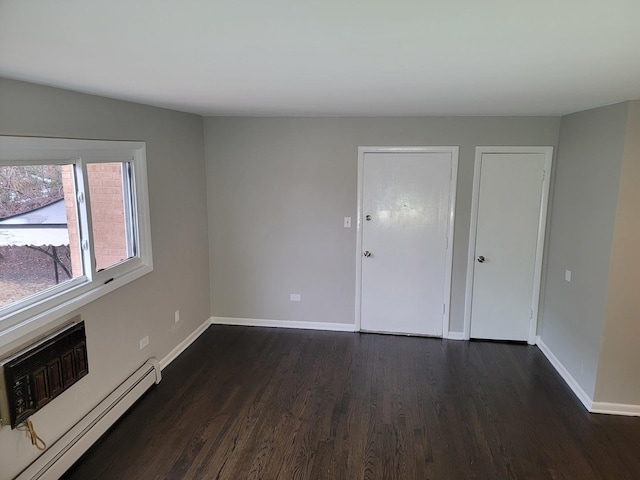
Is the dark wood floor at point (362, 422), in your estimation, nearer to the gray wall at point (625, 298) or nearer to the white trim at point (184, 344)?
the white trim at point (184, 344)

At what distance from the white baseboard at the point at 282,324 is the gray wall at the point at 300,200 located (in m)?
0.05

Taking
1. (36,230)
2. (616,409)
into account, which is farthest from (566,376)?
(36,230)

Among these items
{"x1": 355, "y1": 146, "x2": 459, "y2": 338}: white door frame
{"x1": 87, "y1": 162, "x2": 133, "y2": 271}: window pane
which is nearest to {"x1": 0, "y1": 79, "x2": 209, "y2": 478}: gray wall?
{"x1": 87, "y1": 162, "x2": 133, "y2": 271}: window pane

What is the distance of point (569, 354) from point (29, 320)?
4085mm

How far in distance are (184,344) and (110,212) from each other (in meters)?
1.68

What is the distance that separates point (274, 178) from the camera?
455 centimetres

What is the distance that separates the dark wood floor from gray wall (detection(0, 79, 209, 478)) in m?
0.36

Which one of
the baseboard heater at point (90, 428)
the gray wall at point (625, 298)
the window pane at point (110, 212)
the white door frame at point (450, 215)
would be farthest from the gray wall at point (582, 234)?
the window pane at point (110, 212)

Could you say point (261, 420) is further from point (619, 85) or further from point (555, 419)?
point (619, 85)

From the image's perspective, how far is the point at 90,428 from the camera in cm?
281

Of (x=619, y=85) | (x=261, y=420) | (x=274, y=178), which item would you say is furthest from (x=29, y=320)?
(x=619, y=85)

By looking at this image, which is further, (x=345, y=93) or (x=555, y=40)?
(x=345, y=93)

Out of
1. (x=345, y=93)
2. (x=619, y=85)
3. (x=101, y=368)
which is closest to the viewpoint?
(x=619, y=85)

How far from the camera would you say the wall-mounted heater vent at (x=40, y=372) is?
2.22 meters
